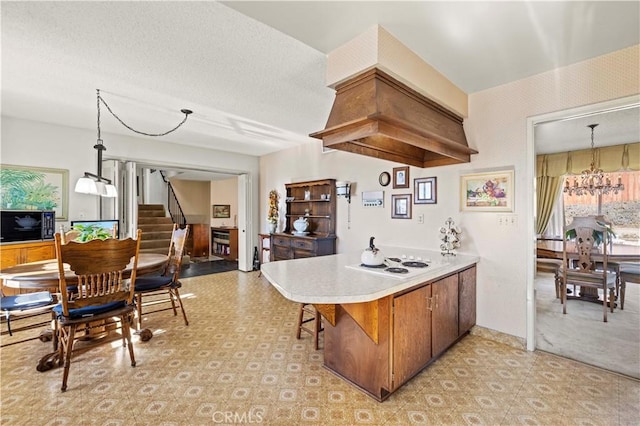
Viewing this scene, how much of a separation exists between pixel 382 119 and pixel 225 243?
23.9ft

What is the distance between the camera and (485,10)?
1747 millimetres

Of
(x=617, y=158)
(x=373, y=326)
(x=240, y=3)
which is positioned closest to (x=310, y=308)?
(x=373, y=326)

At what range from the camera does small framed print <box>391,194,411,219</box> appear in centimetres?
357

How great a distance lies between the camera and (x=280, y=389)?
6.68 ft

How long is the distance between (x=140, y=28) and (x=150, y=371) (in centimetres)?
264

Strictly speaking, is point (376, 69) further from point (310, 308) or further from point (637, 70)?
point (310, 308)

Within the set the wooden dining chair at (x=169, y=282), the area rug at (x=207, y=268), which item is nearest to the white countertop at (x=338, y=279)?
the wooden dining chair at (x=169, y=282)

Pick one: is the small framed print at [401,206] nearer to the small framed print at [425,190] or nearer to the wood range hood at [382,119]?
the small framed print at [425,190]

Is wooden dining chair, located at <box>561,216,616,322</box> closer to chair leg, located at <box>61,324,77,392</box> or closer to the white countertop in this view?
the white countertop

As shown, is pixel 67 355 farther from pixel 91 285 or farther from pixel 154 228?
pixel 154 228

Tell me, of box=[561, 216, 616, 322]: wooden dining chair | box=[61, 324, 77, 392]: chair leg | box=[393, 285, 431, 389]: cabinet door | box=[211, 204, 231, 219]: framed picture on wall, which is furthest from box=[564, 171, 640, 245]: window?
box=[211, 204, 231, 219]: framed picture on wall

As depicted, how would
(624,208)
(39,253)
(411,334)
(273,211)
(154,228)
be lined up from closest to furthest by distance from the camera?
(411,334), (39,253), (624,208), (273,211), (154,228)

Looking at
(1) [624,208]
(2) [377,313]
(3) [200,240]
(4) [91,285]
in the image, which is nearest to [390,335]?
(2) [377,313]

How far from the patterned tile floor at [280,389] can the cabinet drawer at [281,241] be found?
7.25 ft
